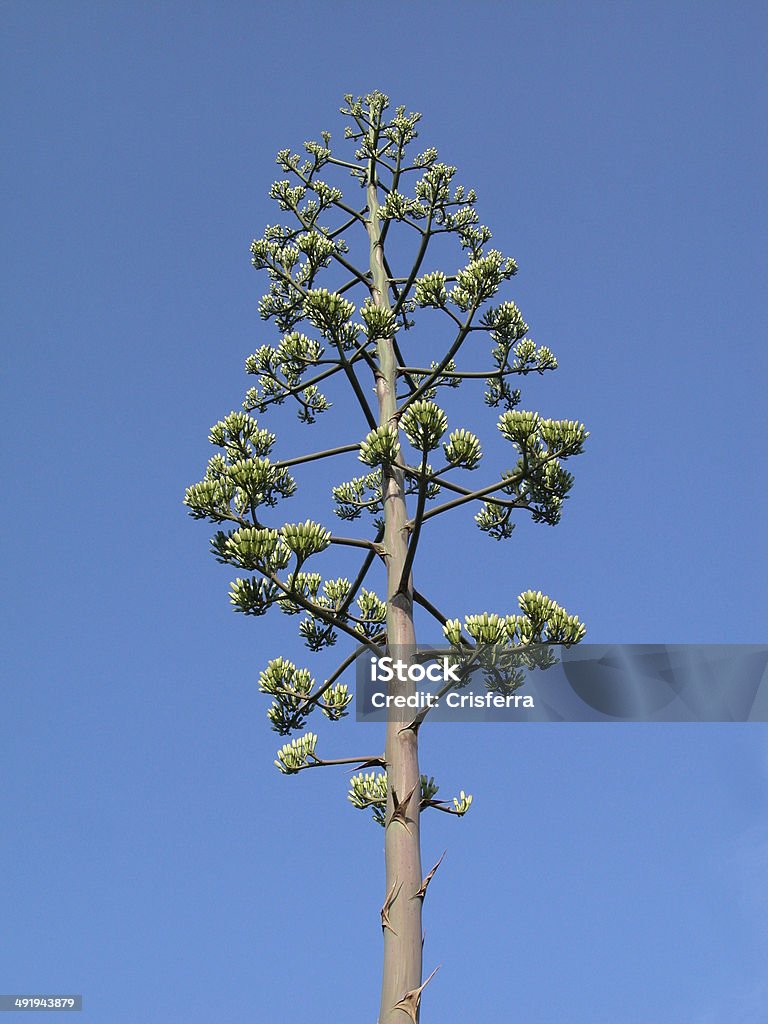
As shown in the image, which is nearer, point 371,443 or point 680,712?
point 371,443

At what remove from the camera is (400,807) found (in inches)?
220

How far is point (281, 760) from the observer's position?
248 inches

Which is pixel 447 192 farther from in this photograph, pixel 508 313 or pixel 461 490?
pixel 461 490

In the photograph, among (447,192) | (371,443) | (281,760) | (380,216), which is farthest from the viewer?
(380,216)

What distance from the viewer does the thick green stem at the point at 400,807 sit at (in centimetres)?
512

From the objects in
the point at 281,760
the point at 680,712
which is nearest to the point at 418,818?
the point at 281,760

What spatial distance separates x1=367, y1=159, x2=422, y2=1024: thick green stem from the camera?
512 centimetres

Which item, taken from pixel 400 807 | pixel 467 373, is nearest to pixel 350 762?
pixel 400 807

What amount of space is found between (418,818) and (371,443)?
2.61m

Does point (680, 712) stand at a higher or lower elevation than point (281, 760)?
higher

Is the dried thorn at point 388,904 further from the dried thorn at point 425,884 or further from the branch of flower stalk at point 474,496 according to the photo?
the branch of flower stalk at point 474,496

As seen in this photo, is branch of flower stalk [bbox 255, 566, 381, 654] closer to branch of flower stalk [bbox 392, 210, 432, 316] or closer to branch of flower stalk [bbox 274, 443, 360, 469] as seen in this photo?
branch of flower stalk [bbox 274, 443, 360, 469]

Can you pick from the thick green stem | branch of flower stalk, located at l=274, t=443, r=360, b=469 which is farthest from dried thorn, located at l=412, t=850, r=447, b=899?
branch of flower stalk, located at l=274, t=443, r=360, b=469

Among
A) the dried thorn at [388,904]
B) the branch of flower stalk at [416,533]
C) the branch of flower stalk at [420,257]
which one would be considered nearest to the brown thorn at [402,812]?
the dried thorn at [388,904]
